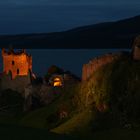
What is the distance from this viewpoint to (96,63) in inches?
2103

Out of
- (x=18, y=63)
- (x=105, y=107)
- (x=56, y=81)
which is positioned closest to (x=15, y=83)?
(x=56, y=81)

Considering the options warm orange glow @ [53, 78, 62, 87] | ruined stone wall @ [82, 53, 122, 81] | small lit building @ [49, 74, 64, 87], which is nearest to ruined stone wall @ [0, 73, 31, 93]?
small lit building @ [49, 74, 64, 87]

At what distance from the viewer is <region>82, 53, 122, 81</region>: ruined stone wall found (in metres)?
50.5

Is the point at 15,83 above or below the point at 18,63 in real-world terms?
below

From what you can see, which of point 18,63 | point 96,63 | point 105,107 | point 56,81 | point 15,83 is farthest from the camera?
point 18,63

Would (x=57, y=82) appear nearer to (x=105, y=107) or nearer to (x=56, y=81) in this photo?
(x=56, y=81)

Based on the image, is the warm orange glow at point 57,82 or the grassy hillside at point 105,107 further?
the warm orange glow at point 57,82

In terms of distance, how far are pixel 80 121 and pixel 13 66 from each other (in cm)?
5312

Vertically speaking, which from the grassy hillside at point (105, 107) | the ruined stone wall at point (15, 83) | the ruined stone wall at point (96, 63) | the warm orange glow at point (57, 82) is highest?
the ruined stone wall at point (96, 63)

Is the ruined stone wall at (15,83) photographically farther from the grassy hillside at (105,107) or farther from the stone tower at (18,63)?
the grassy hillside at (105,107)

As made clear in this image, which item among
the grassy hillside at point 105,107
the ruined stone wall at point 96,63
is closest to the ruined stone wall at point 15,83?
the ruined stone wall at point 96,63

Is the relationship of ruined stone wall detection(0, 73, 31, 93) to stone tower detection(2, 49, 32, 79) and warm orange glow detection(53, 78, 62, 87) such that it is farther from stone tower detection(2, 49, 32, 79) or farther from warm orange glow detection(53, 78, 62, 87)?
stone tower detection(2, 49, 32, 79)

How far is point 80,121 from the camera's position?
4525cm

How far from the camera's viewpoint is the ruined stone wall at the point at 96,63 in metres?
50.5
